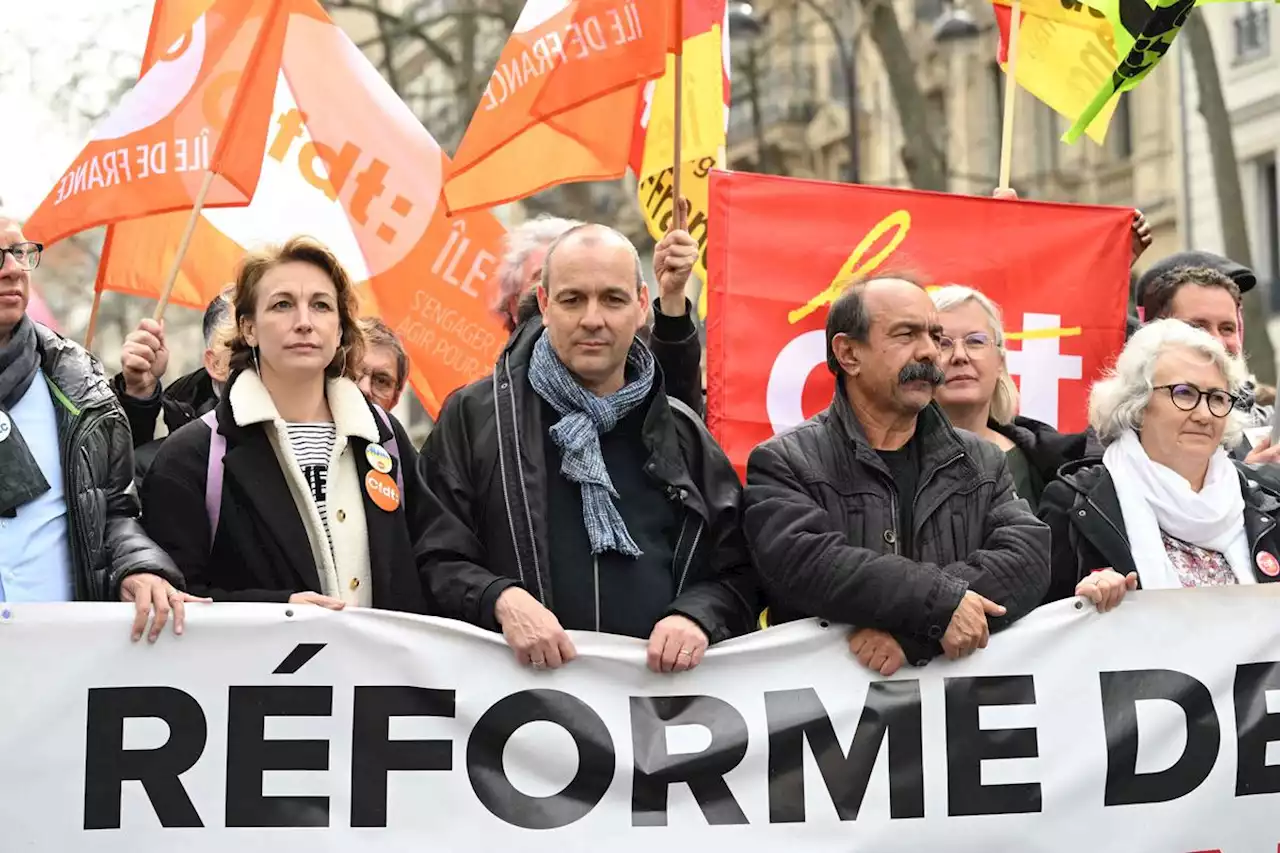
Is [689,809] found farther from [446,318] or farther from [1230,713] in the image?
Result: [446,318]

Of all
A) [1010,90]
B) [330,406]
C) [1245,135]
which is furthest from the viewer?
[1245,135]

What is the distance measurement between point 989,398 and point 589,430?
1542 mm

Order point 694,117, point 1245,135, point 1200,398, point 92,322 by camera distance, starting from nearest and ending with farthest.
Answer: point 1200,398, point 92,322, point 694,117, point 1245,135

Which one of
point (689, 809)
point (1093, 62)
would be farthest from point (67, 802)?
point (1093, 62)

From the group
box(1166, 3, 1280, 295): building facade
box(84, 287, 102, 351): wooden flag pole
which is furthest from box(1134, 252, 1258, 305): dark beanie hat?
box(1166, 3, 1280, 295): building facade

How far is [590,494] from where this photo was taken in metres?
4.80

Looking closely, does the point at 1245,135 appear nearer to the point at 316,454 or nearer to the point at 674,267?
the point at 674,267

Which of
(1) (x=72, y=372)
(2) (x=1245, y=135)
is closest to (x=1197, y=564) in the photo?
(1) (x=72, y=372)

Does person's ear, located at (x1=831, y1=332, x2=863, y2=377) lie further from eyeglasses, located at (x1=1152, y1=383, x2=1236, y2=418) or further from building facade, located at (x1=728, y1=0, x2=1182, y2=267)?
building facade, located at (x1=728, y1=0, x2=1182, y2=267)

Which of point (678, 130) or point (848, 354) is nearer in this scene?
point (848, 354)

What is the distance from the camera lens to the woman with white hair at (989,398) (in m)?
5.81

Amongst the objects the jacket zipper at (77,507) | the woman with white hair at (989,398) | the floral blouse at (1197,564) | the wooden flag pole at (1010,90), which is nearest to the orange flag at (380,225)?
the wooden flag pole at (1010,90)

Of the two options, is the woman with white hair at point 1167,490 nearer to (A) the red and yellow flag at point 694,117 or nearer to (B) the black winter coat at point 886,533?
(B) the black winter coat at point 886,533

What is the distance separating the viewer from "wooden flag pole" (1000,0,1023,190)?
258 inches
